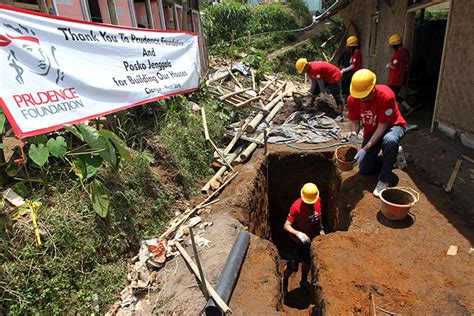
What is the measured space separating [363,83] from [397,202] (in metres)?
1.66

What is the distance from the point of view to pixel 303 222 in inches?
189

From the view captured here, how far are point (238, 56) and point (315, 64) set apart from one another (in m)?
8.19

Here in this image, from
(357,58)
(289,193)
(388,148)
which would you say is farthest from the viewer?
(357,58)

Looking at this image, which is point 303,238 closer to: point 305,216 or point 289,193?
point 305,216

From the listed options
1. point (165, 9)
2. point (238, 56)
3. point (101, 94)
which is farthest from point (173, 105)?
point (238, 56)

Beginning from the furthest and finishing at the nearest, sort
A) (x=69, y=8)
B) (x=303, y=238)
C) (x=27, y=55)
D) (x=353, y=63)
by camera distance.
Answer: (x=353, y=63) → (x=69, y=8) → (x=303, y=238) → (x=27, y=55)

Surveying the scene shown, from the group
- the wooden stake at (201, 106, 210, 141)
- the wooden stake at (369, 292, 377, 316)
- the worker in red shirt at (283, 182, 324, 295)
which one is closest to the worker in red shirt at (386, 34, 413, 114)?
the worker in red shirt at (283, 182, 324, 295)

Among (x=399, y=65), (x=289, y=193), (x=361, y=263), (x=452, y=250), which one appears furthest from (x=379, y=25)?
(x=361, y=263)

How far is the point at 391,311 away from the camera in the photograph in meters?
2.73

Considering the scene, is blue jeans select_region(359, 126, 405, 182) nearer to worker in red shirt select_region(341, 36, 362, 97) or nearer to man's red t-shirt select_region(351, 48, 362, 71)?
worker in red shirt select_region(341, 36, 362, 97)

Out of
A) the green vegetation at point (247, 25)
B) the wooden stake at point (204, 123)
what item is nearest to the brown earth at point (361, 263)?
the wooden stake at point (204, 123)

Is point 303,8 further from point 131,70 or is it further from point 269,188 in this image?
point 131,70

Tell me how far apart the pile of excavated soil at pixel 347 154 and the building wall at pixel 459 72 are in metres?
2.11

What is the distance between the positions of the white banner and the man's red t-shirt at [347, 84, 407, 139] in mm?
3216
